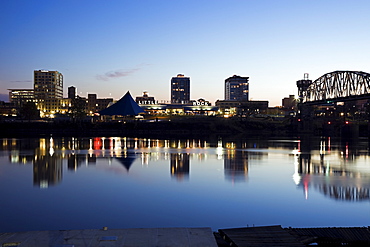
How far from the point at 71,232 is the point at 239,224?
6.97 meters

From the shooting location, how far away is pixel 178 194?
21891 mm

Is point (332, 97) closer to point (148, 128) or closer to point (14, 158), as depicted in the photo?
point (148, 128)

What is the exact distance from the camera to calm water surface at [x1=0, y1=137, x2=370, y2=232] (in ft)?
53.5

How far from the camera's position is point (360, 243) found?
12703 mm

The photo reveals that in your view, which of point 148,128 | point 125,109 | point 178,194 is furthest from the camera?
point 148,128

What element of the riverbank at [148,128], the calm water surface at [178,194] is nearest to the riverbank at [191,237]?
the calm water surface at [178,194]

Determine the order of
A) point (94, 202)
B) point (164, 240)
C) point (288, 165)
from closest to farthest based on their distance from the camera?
point (164, 240)
point (94, 202)
point (288, 165)

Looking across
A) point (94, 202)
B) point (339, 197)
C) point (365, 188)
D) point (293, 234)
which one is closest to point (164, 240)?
point (293, 234)

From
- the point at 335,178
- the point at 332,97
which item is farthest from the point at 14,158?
the point at 332,97

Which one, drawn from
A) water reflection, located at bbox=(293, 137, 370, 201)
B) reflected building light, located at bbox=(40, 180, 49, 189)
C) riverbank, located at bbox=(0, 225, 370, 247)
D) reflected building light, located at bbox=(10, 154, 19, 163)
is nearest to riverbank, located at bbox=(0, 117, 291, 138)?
reflected building light, located at bbox=(10, 154, 19, 163)

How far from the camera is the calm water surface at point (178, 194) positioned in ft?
53.5

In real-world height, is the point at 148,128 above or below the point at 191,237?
above

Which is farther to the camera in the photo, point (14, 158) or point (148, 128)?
point (148, 128)

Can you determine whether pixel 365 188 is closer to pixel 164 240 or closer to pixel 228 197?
pixel 228 197
